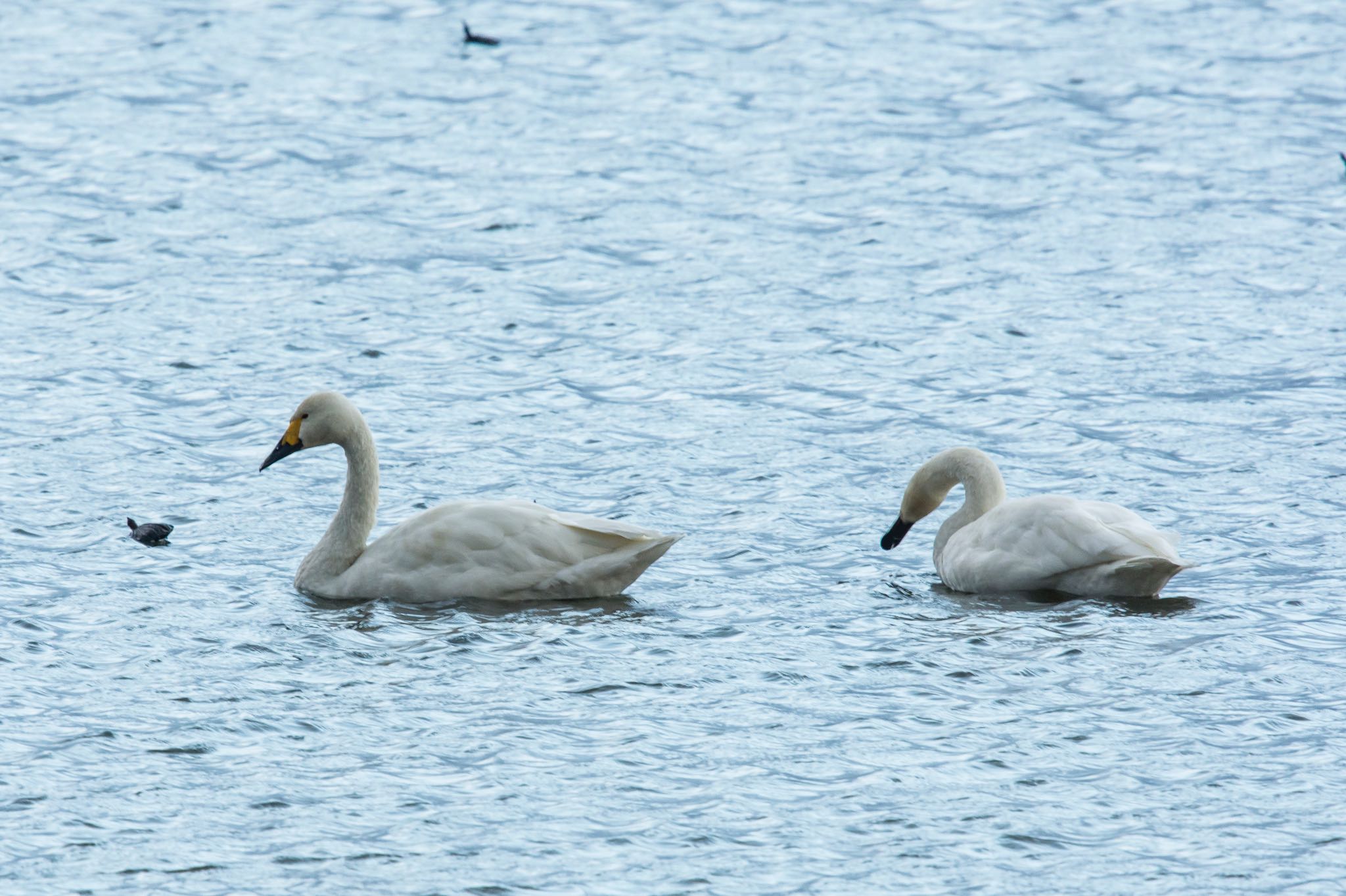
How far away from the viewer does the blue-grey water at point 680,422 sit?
871 centimetres

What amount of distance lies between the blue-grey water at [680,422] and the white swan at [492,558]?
166mm

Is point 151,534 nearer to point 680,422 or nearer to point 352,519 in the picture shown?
point 352,519

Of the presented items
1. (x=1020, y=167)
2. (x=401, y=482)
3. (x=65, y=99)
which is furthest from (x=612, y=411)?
(x=65, y=99)

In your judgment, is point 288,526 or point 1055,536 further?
point 288,526

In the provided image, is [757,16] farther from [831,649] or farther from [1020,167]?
[831,649]

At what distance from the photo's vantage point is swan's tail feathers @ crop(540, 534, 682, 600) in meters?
11.3

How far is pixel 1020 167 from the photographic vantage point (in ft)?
66.0

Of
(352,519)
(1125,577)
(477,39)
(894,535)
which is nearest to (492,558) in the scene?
(352,519)

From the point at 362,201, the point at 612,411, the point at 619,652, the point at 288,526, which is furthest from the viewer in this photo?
the point at 362,201

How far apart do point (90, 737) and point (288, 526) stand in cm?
345

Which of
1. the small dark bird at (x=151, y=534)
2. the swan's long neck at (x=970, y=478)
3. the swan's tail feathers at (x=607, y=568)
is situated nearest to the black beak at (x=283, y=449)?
the small dark bird at (x=151, y=534)

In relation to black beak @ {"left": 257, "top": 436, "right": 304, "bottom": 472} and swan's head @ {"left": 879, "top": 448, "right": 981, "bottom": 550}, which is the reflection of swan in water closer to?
swan's head @ {"left": 879, "top": 448, "right": 981, "bottom": 550}

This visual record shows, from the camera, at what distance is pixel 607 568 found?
11305mm

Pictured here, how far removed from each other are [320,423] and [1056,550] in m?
4.31
